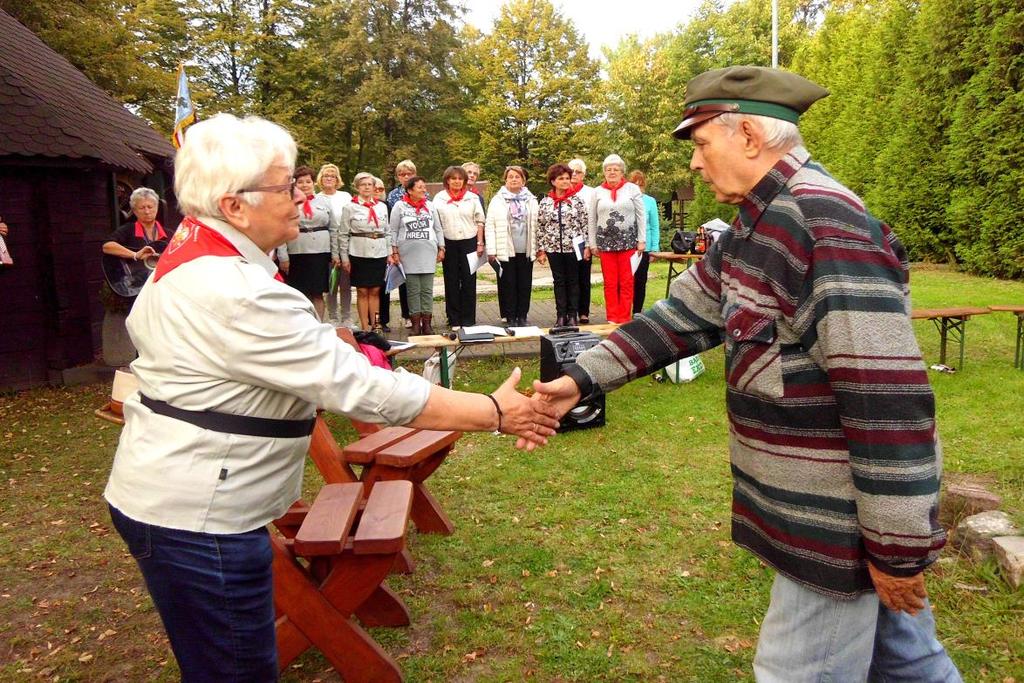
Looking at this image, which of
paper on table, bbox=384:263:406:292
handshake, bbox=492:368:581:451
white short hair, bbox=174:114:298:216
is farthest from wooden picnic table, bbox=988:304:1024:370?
white short hair, bbox=174:114:298:216

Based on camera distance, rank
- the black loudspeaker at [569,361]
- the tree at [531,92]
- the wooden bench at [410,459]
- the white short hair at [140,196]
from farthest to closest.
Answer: the tree at [531,92], the white short hair at [140,196], the black loudspeaker at [569,361], the wooden bench at [410,459]

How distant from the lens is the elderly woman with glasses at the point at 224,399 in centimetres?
197

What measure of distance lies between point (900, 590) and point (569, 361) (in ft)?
15.5

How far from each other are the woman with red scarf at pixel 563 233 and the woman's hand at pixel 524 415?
6986 mm

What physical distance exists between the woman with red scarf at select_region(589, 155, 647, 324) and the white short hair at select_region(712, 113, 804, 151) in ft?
24.8

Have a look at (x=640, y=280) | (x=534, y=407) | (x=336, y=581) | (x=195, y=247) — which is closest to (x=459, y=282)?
(x=640, y=280)

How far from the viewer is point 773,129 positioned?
2.01 meters

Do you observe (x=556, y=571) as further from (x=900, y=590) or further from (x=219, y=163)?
(x=219, y=163)

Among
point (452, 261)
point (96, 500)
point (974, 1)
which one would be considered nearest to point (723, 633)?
point (96, 500)

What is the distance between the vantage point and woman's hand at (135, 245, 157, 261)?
8625mm

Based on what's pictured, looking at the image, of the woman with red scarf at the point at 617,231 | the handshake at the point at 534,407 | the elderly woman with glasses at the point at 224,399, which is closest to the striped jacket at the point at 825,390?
the handshake at the point at 534,407

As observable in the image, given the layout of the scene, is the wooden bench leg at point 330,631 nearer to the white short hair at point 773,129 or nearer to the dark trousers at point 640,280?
the white short hair at point 773,129

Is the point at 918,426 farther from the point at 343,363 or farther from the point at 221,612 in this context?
the point at 221,612

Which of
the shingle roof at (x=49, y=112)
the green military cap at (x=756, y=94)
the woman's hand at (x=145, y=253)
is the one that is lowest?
the woman's hand at (x=145, y=253)
